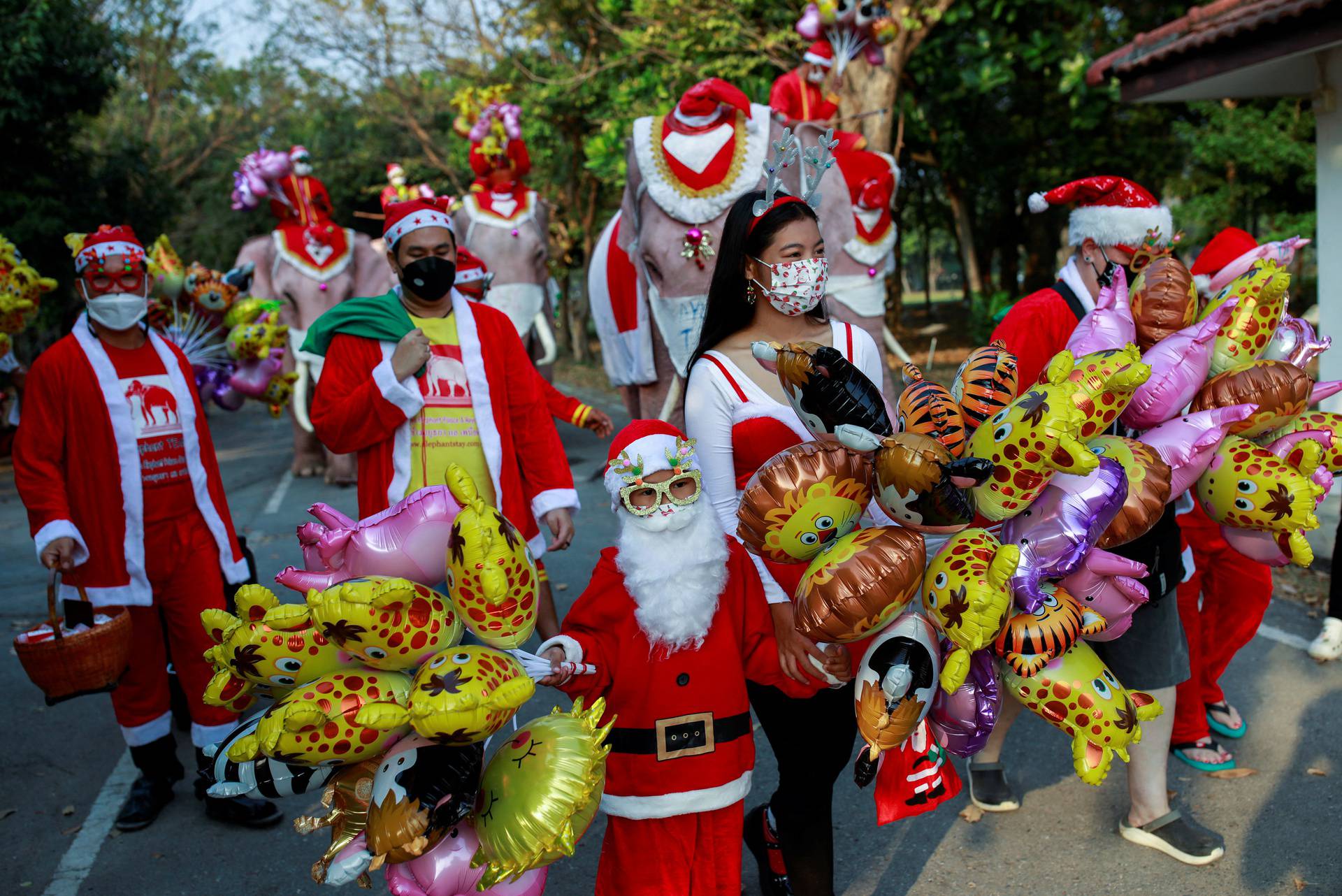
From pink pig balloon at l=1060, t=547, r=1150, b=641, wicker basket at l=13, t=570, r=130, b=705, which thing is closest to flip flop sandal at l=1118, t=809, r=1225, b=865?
pink pig balloon at l=1060, t=547, r=1150, b=641

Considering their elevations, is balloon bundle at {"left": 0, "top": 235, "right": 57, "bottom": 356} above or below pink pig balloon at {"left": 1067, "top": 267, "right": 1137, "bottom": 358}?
above

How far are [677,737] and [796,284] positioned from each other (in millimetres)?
1129

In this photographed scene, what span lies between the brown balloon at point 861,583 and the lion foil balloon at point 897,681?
0.06m

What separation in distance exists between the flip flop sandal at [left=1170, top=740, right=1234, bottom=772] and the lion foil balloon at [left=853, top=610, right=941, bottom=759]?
84.0 inches

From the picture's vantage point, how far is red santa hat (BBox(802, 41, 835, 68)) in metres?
7.02

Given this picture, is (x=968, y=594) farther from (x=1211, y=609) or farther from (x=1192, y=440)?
(x=1211, y=609)

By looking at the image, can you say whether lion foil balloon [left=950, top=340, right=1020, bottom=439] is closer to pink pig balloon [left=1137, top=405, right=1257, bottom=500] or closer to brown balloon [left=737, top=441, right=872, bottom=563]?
brown balloon [left=737, top=441, right=872, bottom=563]

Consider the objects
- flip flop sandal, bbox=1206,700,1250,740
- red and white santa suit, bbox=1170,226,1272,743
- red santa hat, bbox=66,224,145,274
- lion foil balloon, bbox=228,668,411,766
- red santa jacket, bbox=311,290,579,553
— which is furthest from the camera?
flip flop sandal, bbox=1206,700,1250,740

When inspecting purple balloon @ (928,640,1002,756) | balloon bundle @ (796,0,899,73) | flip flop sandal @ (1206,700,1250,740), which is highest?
balloon bundle @ (796,0,899,73)

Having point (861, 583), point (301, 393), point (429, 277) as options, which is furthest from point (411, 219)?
point (301, 393)

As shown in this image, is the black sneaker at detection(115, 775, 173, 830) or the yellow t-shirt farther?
the black sneaker at detection(115, 775, 173, 830)

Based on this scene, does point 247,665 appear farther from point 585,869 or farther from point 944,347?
point 944,347

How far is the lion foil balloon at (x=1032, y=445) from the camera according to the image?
6.98ft

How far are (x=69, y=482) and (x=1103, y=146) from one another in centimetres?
1424
